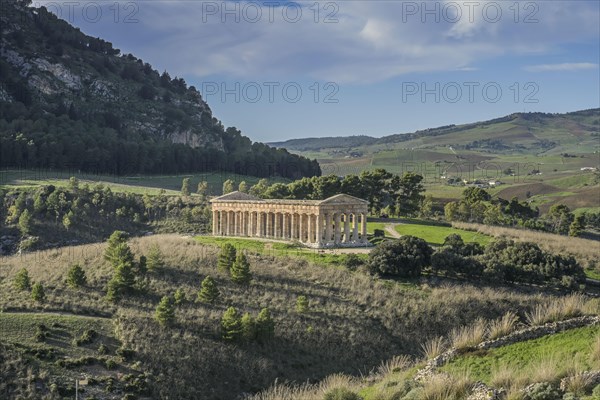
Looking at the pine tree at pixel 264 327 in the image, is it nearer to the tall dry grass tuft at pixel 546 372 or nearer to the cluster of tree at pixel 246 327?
the cluster of tree at pixel 246 327

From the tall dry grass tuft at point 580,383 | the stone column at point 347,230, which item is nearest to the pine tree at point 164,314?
the stone column at point 347,230

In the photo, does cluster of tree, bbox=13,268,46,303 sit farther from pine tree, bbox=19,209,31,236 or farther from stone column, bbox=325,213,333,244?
stone column, bbox=325,213,333,244

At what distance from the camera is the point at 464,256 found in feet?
200

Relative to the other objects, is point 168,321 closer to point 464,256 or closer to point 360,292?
point 360,292

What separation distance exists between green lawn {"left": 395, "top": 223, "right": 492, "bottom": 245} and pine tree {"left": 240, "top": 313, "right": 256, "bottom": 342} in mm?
30058

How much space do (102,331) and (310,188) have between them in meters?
47.9

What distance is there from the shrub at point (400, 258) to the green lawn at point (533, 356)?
3195cm

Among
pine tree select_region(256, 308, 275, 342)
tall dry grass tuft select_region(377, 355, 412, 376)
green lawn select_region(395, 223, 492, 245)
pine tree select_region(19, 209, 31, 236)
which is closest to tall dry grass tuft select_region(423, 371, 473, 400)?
tall dry grass tuft select_region(377, 355, 412, 376)

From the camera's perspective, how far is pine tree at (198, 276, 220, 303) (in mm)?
49719

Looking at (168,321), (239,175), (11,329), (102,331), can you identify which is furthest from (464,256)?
(239,175)

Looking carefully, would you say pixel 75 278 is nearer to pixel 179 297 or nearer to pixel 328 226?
pixel 179 297

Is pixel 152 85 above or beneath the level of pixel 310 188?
above

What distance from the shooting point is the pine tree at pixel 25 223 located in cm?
7981

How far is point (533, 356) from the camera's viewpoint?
24.1 meters
